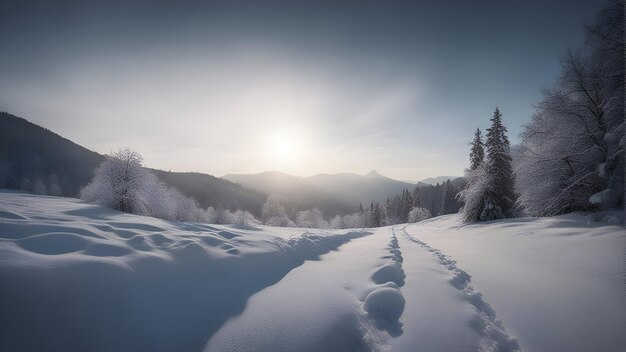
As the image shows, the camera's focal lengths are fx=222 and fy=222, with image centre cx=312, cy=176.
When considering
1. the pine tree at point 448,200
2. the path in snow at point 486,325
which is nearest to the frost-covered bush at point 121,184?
the path in snow at point 486,325

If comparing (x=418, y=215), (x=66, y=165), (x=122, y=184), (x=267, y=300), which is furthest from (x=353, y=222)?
(x=66, y=165)

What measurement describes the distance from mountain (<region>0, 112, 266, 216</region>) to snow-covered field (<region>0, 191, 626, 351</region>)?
4368 inches

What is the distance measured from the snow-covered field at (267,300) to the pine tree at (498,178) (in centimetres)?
1730

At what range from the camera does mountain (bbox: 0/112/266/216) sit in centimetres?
9856

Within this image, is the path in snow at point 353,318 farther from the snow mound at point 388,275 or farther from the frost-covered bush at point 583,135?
the frost-covered bush at point 583,135

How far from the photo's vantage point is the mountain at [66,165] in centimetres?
9856

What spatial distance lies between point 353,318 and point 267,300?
185 cm

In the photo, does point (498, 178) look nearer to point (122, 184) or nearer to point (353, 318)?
point (353, 318)

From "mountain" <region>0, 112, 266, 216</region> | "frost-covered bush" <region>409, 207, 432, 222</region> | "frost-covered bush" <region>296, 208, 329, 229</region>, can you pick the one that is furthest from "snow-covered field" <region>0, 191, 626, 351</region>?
"mountain" <region>0, 112, 266, 216</region>

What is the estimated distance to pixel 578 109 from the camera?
1205cm

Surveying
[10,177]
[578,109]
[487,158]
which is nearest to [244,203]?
[10,177]

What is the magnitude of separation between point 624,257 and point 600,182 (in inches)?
354

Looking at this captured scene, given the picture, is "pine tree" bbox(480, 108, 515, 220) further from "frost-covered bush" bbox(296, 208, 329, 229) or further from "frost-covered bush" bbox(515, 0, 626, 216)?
"frost-covered bush" bbox(296, 208, 329, 229)

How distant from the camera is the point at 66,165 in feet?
358
